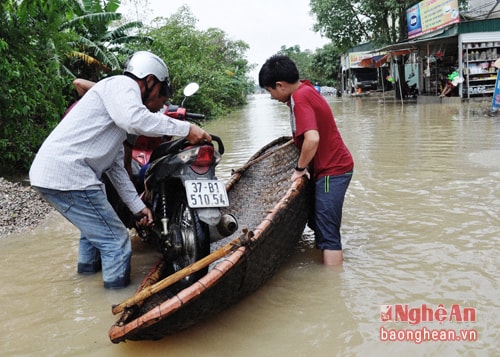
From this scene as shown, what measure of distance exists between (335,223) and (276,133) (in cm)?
959

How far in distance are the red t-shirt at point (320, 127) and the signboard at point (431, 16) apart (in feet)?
54.4

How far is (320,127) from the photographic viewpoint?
3.45 meters

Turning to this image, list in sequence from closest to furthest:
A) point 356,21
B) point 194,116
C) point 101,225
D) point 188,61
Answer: point 101,225 → point 194,116 → point 188,61 → point 356,21

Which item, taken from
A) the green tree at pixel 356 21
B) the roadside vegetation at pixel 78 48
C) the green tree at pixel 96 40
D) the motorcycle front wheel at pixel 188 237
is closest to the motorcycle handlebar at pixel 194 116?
the motorcycle front wheel at pixel 188 237

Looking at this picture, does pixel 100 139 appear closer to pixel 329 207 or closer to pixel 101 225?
pixel 101 225

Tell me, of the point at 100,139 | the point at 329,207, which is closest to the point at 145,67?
the point at 100,139

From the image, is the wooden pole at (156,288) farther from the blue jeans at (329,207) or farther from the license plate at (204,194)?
the blue jeans at (329,207)

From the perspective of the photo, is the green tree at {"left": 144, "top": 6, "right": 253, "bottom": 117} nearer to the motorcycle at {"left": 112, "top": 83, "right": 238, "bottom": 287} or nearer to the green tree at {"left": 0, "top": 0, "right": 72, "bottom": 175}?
the green tree at {"left": 0, "top": 0, "right": 72, "bottom": 175}

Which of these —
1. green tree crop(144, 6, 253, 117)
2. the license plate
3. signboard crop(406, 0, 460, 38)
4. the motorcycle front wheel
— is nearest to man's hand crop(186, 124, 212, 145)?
the license plate

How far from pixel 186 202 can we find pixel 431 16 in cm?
1950

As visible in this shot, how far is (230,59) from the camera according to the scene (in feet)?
124

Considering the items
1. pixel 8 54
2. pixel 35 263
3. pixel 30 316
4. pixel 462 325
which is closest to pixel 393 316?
pixel 462 325

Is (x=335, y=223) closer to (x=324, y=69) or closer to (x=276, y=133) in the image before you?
(x=276, y=133)

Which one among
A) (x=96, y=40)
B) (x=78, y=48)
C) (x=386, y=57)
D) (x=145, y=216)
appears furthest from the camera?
(x=386, y=57)
